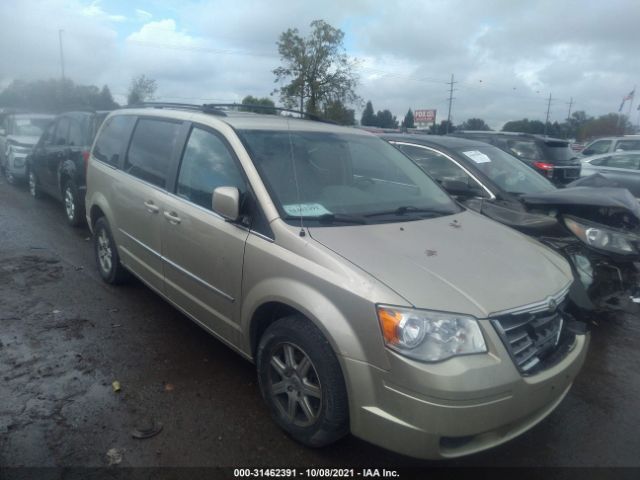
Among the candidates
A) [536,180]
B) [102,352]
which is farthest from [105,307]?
[536,180]

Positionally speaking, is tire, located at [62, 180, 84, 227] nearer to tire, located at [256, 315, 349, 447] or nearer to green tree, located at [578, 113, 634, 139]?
tire, located at [256, 315, 349, 447]

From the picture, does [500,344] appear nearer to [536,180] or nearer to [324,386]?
[324,386]

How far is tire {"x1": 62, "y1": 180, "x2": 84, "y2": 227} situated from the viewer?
7445 mm

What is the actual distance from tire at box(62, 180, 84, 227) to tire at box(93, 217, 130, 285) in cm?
234

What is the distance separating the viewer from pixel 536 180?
20.1 ft

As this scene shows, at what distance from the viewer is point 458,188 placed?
17.8 feet

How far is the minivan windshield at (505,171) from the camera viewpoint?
5797 mm

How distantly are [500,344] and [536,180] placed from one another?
14.0 feet

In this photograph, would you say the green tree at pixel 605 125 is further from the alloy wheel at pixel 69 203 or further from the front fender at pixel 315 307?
the front fender at pixel 315 307

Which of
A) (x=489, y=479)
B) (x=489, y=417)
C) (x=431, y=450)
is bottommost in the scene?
(x=489, y=479)

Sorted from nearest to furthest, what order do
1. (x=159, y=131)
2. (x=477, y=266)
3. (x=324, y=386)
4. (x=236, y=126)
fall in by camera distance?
(x=324, y=386) → (x=477, y=266) → (x=236, y=126) → (x=159, y=131)

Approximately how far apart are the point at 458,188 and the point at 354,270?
10.5 ft

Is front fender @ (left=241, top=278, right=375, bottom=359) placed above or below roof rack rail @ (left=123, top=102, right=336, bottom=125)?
below

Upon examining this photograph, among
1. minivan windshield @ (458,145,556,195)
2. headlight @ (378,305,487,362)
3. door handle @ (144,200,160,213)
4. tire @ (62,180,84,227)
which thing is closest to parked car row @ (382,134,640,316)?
minivan windshield @ (458,145,556,195)
